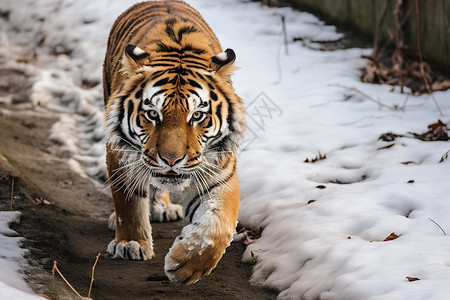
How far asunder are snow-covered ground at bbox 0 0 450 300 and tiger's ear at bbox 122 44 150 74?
4.11ft

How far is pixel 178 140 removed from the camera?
342 centimetres

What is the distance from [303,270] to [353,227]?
509mm

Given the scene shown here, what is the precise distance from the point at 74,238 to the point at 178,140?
4.64 feet

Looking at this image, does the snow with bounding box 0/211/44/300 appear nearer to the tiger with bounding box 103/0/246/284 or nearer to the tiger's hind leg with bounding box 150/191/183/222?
the tiger with bounding box 103/0/246/284

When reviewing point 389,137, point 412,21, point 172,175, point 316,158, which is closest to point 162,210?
point 316,158

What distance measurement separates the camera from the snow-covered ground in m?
3.46

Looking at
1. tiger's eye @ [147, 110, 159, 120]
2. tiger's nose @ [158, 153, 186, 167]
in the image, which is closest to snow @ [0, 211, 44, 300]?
tiger's nose @ [158, 153, 186, 167]

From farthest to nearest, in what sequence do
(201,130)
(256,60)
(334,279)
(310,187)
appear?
1. (256,60)
2. (310,187)
3. (201,130)
4. (334,279)

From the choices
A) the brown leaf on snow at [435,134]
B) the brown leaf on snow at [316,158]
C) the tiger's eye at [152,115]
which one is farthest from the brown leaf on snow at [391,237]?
the brown leaf on snow at [435,134]

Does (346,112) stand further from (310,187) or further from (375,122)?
(310,187)

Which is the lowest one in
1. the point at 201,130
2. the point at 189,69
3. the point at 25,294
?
the point at 25,294

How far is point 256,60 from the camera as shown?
7.88m

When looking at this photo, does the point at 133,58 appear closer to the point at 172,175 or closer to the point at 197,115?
the point at 197,115

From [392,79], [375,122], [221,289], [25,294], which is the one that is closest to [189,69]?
[221,289]
